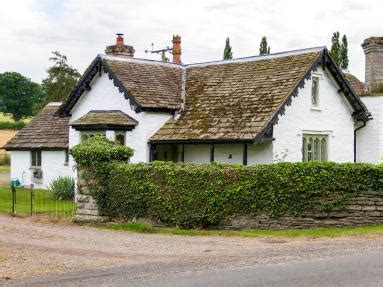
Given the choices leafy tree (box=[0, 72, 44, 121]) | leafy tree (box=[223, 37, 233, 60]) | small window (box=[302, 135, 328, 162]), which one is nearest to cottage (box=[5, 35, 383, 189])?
small window (box=[302, 135, 328, 162])

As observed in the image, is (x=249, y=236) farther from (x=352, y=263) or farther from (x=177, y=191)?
(x=352, y=263)

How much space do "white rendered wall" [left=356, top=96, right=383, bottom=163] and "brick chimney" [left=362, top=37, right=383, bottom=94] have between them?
667 millimetres

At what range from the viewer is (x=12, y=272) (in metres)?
12.2

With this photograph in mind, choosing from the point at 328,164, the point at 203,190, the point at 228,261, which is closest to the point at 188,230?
the point at 203,190

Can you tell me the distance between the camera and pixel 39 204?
27891mm

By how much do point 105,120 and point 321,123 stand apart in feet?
30.6

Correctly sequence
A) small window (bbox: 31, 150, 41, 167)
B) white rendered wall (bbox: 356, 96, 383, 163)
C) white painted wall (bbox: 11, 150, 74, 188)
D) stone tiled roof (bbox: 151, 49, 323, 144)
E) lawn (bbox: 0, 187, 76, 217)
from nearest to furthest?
lawn (bbox: 0, 187, 76, 217), stone tiled roof (bbox: 151, 49, 323, 144), white rendered wall (bbox: 356, 96, 383, 163), white painted wall (bbox: 11, 150, 74, 188), small window (bbox: 31, 150, 41, 167)

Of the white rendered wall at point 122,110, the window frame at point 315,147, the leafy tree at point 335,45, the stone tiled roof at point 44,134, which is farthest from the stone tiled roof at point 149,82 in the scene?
the leafy tree at point 335,45

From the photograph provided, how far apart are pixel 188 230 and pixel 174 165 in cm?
226

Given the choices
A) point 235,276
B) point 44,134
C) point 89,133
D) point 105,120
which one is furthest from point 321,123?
point 235,276

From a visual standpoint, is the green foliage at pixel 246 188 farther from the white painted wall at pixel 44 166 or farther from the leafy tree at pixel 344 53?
the leafy tree at pixel 344 53

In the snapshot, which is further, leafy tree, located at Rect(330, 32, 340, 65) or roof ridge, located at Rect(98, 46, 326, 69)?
leafy tree, located at Rect(330, 32, 340, 65)

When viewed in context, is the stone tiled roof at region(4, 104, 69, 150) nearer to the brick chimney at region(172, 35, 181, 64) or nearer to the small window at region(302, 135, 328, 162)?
the brick chimney at region(172, 35, 181, 64)

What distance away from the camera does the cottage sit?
A: 2591 cm
